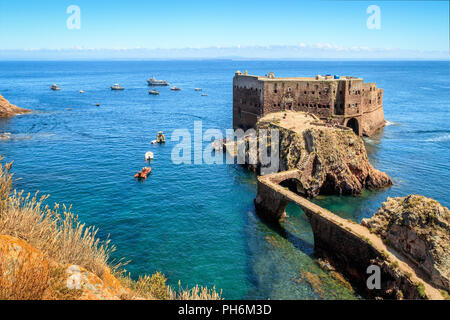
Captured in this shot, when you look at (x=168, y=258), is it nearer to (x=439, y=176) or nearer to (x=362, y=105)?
(x=439, y=176)

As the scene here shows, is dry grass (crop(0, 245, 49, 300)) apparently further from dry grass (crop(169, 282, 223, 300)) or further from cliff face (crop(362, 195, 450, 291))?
cliff face (crop(362, 195, 450, 291))

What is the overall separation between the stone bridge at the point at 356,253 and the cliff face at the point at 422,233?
2.47 feet

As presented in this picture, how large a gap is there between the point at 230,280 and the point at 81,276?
17.3 meters

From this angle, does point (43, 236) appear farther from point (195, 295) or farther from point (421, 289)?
point (421, 289)

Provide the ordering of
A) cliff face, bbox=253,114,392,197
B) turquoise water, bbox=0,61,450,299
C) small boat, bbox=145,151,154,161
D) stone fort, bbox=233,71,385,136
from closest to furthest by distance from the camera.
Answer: turquoise water, bbox=0,61,450,299, cliff face, bbox=253,114,392,197, small boat, bbox=145,151,154,161, stone fort, bbox=233,71,385,136

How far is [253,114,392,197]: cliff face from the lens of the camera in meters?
46.9

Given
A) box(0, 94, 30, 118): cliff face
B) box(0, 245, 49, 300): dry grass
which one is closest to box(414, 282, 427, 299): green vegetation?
box(0, 245, 49, 300): dry grass

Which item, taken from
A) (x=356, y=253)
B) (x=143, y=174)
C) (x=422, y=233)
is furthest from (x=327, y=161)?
(x=143, y=174)

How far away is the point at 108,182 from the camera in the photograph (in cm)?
5194

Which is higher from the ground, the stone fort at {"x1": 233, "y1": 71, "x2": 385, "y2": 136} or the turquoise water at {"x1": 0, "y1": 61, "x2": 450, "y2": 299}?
the stone fort at {"x1": 233, "y1": 71, "x2": 385, "y2": 136}

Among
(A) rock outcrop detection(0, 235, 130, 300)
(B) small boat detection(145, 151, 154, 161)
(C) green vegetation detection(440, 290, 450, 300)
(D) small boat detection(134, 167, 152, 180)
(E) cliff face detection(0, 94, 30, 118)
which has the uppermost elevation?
(E) cliff face detection(0, 94, 30, 118)

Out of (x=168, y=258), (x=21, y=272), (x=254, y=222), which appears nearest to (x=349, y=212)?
(x=254, y=222)

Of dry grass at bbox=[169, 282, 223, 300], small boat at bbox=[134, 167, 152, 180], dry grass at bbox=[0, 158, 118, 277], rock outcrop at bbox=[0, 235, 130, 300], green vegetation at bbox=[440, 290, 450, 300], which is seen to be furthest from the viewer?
small boat at bbox=[134, 167, 152, 180]

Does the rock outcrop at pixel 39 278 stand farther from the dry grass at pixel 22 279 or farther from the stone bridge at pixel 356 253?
the stone bridge at pixel 356 253
